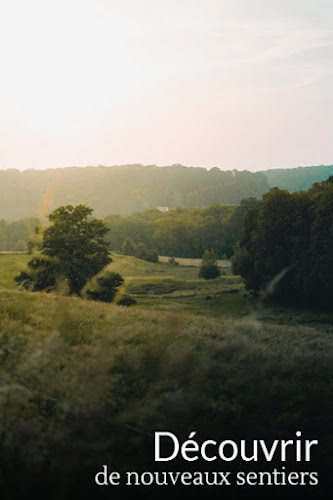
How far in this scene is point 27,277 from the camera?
4691 cm

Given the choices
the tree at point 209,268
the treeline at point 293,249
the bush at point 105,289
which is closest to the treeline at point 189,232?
the tree at point 209,268

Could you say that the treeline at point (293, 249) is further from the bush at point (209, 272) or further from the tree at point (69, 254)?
the bush at point (209, 272)

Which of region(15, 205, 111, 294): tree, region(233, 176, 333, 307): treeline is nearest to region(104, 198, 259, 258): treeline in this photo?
region(233, 176, 333, 307): treeline

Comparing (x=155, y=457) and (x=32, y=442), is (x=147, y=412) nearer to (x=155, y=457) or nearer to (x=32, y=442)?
(x=155, y=457)

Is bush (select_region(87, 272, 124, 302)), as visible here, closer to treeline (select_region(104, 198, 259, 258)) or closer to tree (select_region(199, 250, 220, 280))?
tree (select_region(199, 250, 220, 280))

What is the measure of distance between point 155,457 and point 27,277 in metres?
43.4

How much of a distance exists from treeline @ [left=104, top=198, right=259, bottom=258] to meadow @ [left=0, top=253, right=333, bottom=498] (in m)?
122

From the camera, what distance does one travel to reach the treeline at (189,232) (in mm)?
146750

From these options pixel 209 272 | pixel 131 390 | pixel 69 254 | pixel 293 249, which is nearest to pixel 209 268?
pixel 209 272

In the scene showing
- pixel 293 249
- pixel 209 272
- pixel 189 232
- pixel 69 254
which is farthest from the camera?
pixel 189 232

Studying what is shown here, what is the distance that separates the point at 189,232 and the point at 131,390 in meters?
152

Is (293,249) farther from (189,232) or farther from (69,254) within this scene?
(189,232)

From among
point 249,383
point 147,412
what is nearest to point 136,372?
point 147,412

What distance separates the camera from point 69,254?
1807 inches
